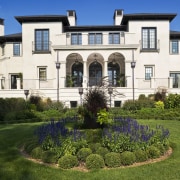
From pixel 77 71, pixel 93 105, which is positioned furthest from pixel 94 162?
pixel 77 71

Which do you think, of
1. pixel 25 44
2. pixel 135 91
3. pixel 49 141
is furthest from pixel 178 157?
pixel 25 44

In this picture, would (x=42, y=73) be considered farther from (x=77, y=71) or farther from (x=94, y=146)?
(x=94, y=146)

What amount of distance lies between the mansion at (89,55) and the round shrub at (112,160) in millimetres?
18948

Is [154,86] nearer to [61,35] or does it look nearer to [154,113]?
[154,113]

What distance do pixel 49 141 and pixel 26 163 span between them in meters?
0.90

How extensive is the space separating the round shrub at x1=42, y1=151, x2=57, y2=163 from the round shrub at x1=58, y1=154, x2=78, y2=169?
11.4 inches

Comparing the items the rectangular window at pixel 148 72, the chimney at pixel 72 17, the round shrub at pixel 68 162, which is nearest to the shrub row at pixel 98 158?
the round shrub at pixel 68 162

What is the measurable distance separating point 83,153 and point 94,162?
45 centimetres

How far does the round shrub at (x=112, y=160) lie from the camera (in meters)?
6.84

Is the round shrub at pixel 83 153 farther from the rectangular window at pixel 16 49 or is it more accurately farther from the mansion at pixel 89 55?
the rectangular window at pixel 16 49

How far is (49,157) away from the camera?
23.6ft

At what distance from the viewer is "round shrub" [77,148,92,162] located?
702 centimetres

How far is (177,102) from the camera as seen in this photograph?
2133 centimetres

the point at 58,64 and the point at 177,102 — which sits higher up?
the point at 58,64
